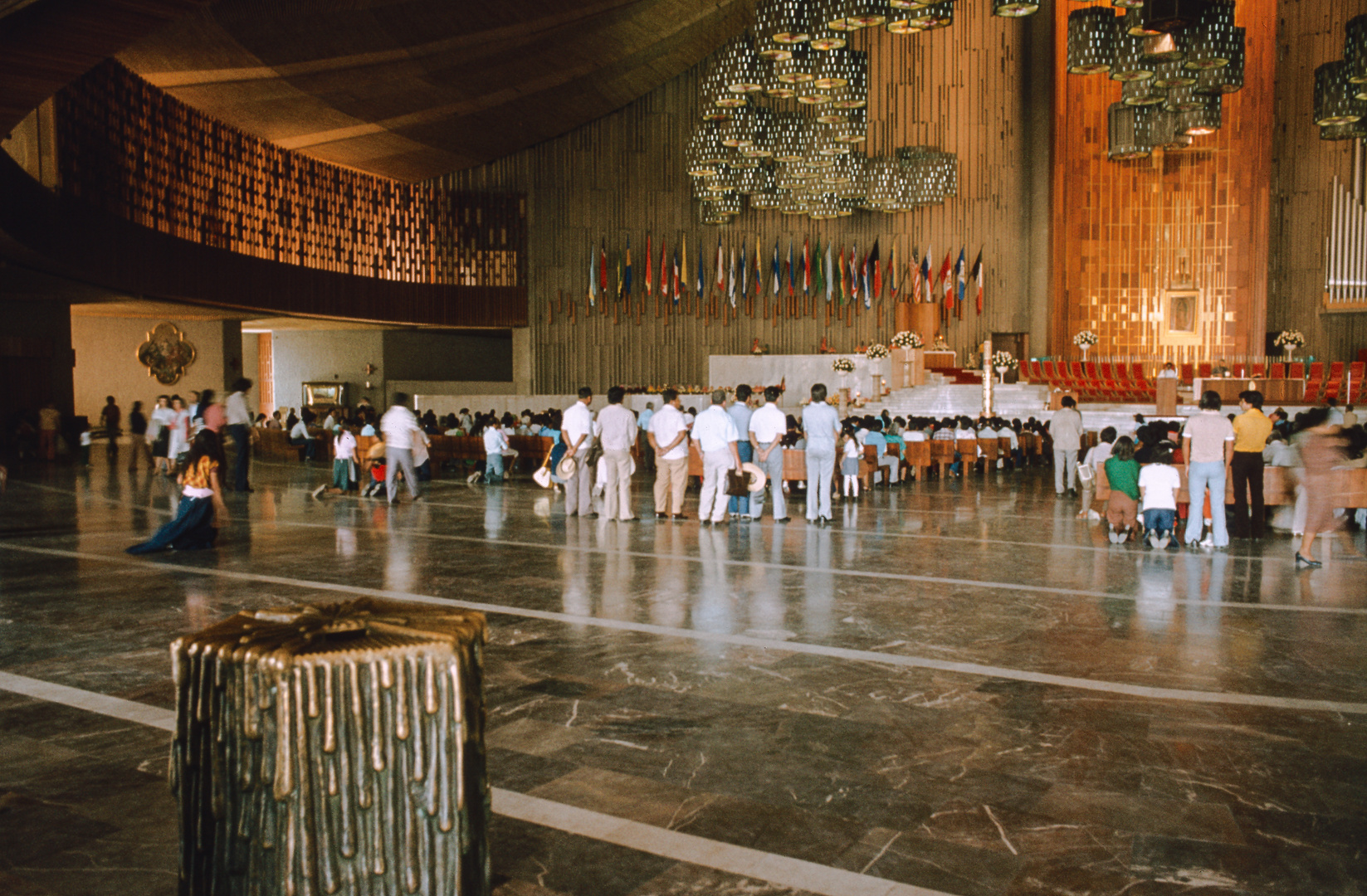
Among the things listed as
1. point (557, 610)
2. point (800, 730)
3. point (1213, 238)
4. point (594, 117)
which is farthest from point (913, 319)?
point (800, 730)

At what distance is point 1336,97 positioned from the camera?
1575 centimetres

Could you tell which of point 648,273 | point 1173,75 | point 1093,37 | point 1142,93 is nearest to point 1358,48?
point 1173,75

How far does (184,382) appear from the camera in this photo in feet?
78.8

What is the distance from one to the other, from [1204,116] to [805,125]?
772 cm

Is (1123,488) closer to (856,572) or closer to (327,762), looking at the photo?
(856,572)

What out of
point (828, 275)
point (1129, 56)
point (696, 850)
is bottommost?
point (696, 850)

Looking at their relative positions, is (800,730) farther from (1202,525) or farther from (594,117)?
(594,117)

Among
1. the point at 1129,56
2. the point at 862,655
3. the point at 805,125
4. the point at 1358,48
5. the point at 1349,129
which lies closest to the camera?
the point at 862,655

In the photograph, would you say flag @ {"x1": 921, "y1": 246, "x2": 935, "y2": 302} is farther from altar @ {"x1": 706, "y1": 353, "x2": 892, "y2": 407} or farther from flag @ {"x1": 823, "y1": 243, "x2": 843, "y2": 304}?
altar @ {"x1": 706, "y1": 353, "x2": 892, "y2": 407}

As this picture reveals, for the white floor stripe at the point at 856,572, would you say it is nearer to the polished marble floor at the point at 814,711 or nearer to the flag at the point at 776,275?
the polished marble floor at the point at 814,711

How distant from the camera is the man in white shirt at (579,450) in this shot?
9883mm

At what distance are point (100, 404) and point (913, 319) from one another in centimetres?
1862

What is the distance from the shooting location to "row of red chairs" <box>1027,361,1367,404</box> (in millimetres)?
20281

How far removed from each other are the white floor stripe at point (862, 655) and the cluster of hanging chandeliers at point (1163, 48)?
11.2 m
